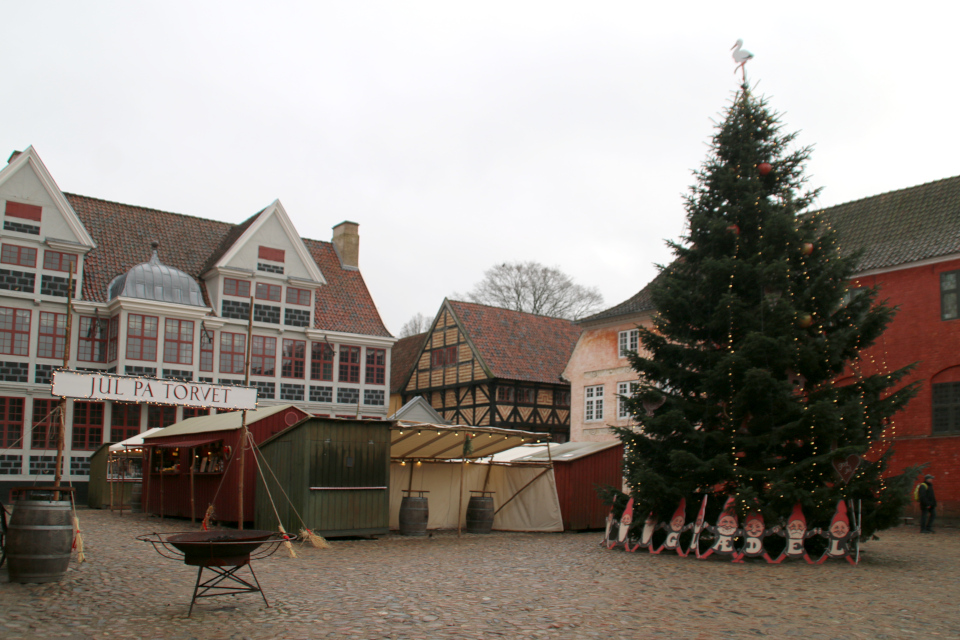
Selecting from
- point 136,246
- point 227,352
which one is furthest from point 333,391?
point 136,246

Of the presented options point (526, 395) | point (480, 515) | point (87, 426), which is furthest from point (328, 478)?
point (526, 395)

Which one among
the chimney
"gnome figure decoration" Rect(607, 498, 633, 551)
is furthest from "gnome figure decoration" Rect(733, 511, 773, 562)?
the chimney

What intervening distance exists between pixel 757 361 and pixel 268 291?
911 inches

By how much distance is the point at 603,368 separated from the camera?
3180 centimetres

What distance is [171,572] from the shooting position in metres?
11.4

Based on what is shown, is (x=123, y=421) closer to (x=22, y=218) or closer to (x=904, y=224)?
(x=22, y=218)

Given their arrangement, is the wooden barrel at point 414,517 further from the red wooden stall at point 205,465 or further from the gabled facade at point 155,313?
the gabled facade at point 155,313

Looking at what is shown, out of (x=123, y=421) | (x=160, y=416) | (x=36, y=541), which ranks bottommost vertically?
(x=36, y=541)

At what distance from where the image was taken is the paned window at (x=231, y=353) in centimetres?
3231

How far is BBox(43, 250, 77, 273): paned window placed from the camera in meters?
28.8

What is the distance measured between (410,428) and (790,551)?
24.8ft

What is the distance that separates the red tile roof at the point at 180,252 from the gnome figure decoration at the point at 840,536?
2453 cm

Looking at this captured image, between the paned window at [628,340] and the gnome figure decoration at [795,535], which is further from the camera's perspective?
the paned window at [628,340]

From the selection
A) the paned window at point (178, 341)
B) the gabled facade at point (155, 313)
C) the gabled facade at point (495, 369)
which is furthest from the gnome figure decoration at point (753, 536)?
the paned window at point (178, 341)
